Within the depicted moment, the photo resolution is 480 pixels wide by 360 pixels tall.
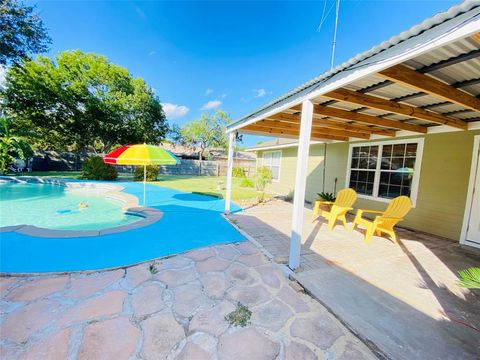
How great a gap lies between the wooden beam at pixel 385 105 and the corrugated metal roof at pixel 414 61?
0.39 ft

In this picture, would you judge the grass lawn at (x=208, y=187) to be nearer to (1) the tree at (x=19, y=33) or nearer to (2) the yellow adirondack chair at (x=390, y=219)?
(2) the yellow adirondack chair at (x=390, y=219)

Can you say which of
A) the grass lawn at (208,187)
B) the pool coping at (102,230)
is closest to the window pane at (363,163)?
the grass lawn at (208,187)

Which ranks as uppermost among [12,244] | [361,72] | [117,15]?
[117,15]

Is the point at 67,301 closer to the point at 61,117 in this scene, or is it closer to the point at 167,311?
the point at 167,311

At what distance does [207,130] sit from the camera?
3247cm

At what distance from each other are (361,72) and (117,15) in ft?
38.0

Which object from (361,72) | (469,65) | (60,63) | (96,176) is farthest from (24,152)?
(469,65)

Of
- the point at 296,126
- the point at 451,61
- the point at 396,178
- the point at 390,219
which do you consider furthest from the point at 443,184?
the point at 451,61

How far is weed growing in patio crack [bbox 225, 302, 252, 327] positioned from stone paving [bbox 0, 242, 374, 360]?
5 centimetres

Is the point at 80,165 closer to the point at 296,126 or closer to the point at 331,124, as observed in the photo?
the point at 296,126

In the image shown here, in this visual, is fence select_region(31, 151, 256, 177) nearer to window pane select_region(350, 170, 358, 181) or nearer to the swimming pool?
the swimming pool

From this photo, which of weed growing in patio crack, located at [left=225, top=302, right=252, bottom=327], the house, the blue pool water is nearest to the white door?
the house

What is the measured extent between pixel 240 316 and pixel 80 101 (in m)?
21.1

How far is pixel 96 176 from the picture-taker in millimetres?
13172
